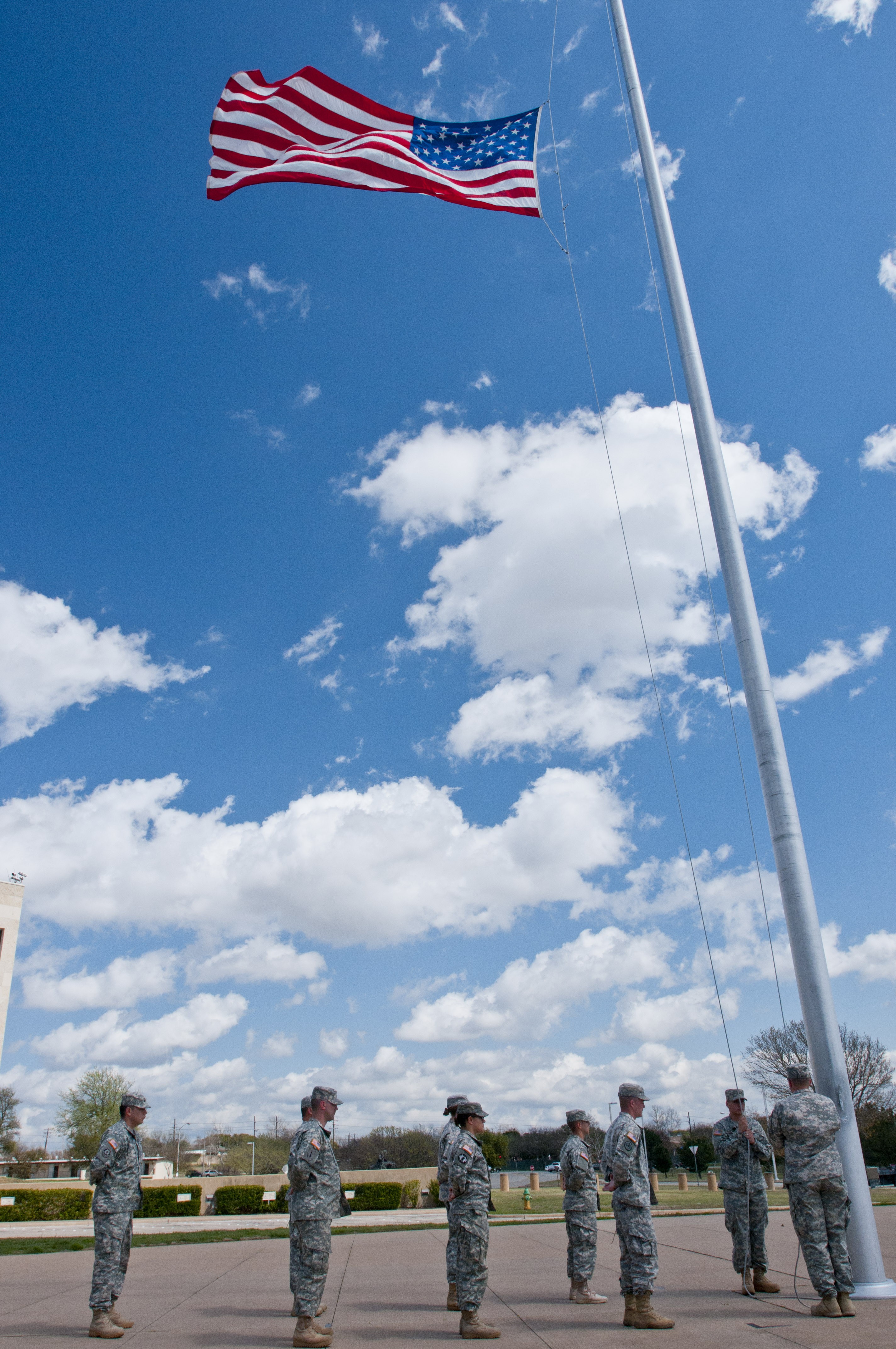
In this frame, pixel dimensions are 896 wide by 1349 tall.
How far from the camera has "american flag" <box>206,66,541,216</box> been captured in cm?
1223

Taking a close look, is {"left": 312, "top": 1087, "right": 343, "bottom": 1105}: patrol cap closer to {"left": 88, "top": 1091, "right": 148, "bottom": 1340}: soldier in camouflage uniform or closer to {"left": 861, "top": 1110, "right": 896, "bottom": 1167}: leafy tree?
{"left": 88, "top": 1091, "right": 148, "bottom": 1340}: soldier in camouflage uniform

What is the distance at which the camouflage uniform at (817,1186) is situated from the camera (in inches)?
277

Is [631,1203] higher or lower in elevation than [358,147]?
lower

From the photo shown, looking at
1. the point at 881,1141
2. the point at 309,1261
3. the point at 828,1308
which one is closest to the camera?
the point at 828,1308

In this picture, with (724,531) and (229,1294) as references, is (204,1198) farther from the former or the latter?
(724,531)

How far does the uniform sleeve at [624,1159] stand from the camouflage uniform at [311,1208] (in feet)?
7.63

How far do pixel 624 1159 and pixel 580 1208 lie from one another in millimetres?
1670

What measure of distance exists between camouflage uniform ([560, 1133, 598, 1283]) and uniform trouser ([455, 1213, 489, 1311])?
5.75 ft

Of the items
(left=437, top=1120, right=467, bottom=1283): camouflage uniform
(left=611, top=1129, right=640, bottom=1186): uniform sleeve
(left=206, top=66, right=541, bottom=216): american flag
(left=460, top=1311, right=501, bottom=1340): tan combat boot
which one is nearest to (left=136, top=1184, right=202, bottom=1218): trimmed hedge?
(left=437, top=1120, right=467, bottom=1283): camouflage uniform

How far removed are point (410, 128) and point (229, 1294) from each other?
1479 cm

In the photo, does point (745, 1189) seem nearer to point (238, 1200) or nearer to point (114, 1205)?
point (114, 1205)

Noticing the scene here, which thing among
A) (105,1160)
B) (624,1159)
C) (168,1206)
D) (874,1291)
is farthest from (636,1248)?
(168,1206)

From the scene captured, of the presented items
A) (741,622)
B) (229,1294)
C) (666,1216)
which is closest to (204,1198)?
(666,1216)

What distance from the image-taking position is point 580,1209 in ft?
29.0
